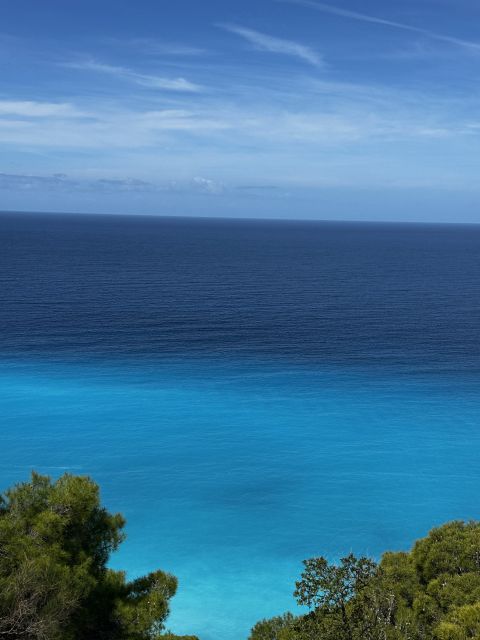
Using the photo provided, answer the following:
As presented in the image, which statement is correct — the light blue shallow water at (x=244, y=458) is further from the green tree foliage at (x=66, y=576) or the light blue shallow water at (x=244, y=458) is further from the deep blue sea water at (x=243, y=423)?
the green tree foliage at (x=66, y=576)

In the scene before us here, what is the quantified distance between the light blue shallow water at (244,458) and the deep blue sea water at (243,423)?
0.49ft

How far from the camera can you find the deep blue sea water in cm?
3559

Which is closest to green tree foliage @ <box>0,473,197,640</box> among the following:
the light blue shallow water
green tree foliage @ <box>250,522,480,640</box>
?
green tree foliage @ <box>250,522,480,640</box>

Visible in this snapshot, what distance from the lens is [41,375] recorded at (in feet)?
203

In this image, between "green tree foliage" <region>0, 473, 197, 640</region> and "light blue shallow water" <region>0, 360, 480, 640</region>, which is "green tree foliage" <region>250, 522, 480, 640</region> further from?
"light blue shallow water" <region>0, 360, 480, 640</region>

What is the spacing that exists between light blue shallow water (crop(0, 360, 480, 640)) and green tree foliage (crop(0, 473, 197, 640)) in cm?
1238

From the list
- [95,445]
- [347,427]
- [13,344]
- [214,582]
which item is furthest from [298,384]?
[13,344]

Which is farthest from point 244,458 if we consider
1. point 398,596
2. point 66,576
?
point 66,576

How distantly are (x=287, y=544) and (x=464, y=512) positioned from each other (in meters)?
12.9

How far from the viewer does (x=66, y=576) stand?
599 inches

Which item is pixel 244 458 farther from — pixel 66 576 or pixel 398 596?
pixel 66 576

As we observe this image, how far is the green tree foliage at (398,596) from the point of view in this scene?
15031 mm

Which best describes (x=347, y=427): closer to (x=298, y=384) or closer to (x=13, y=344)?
(x=298, y=384)

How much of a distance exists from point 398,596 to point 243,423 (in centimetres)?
3350
